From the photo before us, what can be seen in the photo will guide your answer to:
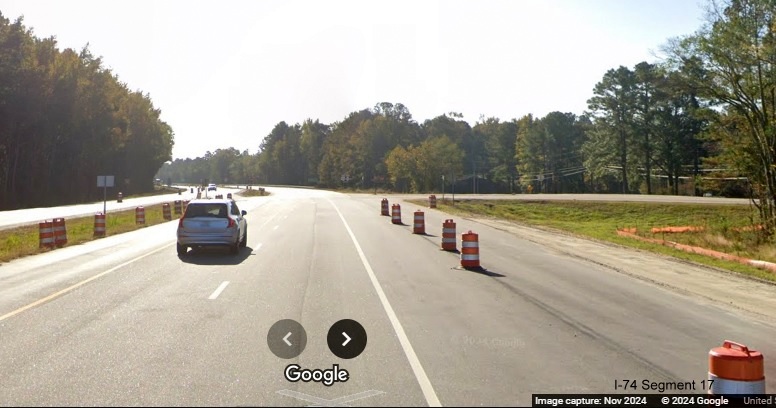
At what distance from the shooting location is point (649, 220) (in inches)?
2004

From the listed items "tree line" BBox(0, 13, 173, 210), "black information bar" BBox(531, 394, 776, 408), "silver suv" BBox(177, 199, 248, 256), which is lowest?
"black information bar" BBox(531, 394, 776, 408)

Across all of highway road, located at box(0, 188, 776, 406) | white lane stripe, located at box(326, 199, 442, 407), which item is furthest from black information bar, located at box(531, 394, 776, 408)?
white lane stripe, located at box(326, 199, 442, 407)

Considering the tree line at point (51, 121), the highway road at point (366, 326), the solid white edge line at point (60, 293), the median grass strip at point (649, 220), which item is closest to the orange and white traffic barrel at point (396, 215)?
the median grass strip at point (649, 220)

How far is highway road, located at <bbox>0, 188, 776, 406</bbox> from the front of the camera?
668cm

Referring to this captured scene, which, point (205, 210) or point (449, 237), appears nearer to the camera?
point (205, 210)

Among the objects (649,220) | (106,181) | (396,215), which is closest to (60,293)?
(106,181)

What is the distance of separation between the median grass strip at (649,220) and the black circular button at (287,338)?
13233 mm

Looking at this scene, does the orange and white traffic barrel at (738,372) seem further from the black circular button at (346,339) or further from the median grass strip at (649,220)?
the median grass strip at (649,220)

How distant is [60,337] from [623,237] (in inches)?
1158

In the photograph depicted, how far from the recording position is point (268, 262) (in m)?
18.2

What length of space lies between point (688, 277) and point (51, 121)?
6742 centimetres

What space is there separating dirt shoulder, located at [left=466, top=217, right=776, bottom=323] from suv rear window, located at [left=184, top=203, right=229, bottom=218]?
1152 centimetres

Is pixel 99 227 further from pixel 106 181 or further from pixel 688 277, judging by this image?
pixel 688 277

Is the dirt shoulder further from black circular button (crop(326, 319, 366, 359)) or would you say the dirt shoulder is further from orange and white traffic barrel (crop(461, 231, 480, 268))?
black circular button (crop(326, 319, 366, 359))
